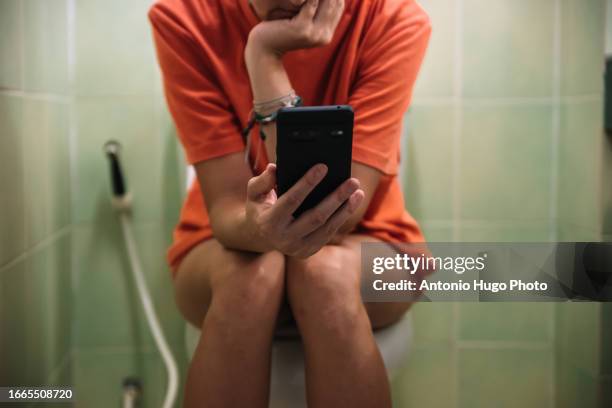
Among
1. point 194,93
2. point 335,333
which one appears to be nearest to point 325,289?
point 335,333

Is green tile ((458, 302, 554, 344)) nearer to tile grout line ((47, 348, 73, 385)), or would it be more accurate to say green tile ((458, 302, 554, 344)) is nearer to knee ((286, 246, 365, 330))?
knee ((286, 246, 365, 330))

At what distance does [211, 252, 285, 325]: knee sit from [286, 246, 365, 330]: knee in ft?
0.05

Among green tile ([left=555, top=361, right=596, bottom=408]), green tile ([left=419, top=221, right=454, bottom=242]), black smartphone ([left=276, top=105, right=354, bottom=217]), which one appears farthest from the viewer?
green tile ([left=419, top=221, right=454, bottom=242])

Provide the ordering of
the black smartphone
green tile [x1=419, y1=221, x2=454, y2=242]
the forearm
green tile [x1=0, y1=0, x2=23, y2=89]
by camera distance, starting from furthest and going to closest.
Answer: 1. green tile [x1=419, y1=221, x2=454, y2=242]
2. green tile [x1=0, y1=0, x2=23, y2=89]
3. the forearm
4. the black smartphone

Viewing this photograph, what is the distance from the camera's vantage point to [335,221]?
20.7 inches

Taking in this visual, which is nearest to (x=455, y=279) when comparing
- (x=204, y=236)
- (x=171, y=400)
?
(x=204, y=236)

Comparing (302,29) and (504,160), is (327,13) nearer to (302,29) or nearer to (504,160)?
(302,29)

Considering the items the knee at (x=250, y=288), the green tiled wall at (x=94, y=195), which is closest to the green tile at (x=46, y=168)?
the green tiled wall at (x=94, y=195)

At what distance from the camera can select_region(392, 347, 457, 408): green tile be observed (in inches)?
32.4

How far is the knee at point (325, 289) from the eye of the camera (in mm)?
594

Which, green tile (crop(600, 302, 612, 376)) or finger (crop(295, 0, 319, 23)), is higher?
finger (crop(295, 0, 319, 23))

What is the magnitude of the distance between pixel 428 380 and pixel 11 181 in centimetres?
67

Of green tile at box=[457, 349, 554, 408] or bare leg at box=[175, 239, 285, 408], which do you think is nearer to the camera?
bare leg at box=[175, 239, 285, 408]

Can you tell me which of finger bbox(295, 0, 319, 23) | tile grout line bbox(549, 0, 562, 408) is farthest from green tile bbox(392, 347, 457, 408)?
finger bbox(295, 0, 319, 23)
